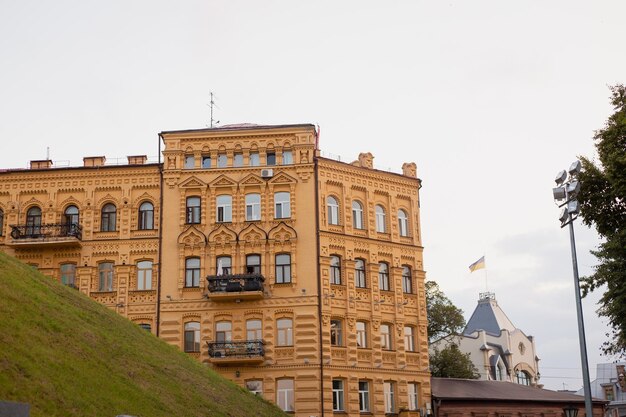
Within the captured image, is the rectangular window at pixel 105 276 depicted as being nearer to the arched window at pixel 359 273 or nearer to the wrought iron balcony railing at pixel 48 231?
the wrought iron balcony railing at pixel 48 231

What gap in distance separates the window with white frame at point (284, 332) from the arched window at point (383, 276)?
6596 mm

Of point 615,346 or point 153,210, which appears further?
point 153,210

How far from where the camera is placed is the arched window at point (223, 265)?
168ft

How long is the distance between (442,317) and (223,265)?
2427 centimetres

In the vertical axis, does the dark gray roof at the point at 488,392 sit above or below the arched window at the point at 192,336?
below

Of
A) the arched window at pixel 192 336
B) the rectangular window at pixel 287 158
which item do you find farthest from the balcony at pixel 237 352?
the rectangular window at pixel 287 158

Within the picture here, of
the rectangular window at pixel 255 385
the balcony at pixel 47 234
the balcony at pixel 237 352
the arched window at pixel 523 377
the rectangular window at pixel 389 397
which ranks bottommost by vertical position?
the rectangular window at pixel 389 397

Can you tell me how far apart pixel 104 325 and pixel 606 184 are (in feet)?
67.2

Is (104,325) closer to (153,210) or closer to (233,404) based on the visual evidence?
(233,404)

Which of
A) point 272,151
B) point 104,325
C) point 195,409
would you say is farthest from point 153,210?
point 195,409

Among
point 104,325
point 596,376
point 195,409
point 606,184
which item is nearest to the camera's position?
point 195,409

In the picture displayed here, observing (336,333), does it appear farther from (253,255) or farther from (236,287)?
(253,255)

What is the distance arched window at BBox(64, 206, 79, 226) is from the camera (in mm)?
53056

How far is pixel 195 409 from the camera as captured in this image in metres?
28.7
